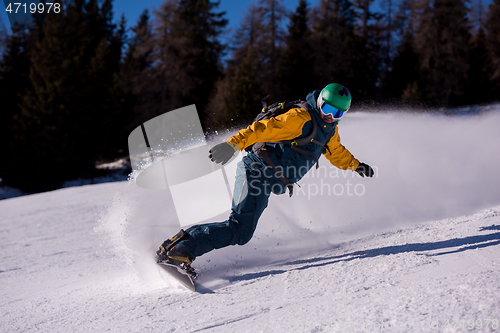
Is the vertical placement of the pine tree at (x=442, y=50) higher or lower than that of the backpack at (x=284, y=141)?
higher

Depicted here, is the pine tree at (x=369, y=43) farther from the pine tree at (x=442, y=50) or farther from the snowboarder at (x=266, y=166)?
the snowboarder at (x=266, y=166)

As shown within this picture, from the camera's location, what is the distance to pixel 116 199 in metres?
4.12

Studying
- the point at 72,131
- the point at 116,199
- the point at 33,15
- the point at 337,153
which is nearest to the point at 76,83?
the point at 72,131

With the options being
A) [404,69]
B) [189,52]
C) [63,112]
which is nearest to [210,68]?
[189,52]

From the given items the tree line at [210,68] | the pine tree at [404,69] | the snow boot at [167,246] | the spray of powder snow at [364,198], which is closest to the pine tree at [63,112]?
the tree line at [210,68]

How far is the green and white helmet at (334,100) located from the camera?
2908 millimetres

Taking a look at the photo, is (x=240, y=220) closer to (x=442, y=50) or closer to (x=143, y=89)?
(x=143, y=89)

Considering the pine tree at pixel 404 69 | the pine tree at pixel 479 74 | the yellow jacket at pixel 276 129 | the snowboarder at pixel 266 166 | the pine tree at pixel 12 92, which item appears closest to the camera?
the yellow jacket at pixel 276 129

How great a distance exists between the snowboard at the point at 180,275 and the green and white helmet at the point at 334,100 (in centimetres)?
174

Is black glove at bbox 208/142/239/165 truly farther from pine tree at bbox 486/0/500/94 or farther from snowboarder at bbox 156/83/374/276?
pine tree at bbox 486/0/500/94

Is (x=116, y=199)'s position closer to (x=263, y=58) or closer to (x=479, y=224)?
(x=479, y=224)

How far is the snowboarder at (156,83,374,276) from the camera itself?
2848mm

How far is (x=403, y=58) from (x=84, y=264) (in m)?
30.7

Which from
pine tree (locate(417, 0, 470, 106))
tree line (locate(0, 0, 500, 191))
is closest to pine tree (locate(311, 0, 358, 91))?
tree line (locate(0, 0, 500, 191))
